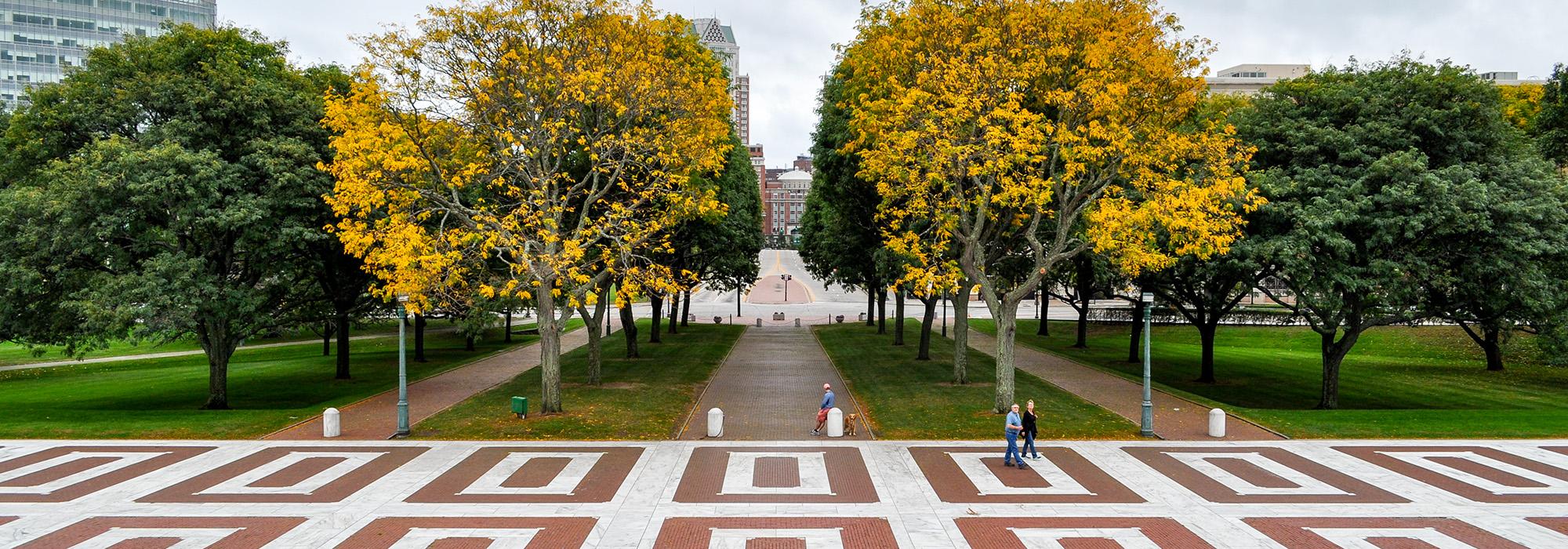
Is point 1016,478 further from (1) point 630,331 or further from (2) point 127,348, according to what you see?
(2) point 127,348

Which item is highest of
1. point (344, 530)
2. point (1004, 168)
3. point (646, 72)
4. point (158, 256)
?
point (646, 72)

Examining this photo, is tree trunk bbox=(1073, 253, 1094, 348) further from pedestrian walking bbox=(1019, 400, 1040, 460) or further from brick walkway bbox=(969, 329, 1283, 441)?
pedestrian walking bbox=(1019, 400, 1040, 460)

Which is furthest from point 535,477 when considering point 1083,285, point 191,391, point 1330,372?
point 1083,285

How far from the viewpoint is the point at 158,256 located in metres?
21.6

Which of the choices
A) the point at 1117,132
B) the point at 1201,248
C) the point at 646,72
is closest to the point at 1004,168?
the point at 1117,132

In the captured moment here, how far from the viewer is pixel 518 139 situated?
2180 centimetres

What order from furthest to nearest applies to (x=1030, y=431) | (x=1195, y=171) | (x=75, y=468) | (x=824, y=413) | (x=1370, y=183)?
(x=1195, y=171) → (x=1370, y=183) → (x=824, y=413) → (x=1030, y=431) → (x=75, y=468)

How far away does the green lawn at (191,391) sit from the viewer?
2103 cm

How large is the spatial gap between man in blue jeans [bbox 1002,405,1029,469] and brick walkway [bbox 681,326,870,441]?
4013 mm

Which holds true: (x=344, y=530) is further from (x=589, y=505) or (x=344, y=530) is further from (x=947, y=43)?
(x=947, y=43)

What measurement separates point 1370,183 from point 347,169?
90.1 ft

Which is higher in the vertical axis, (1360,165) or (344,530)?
(1360,165)

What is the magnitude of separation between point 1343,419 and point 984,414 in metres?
9.70

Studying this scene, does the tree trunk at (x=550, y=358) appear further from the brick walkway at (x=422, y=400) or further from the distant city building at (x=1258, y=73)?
the distant city building at (x=1258, y=73)
